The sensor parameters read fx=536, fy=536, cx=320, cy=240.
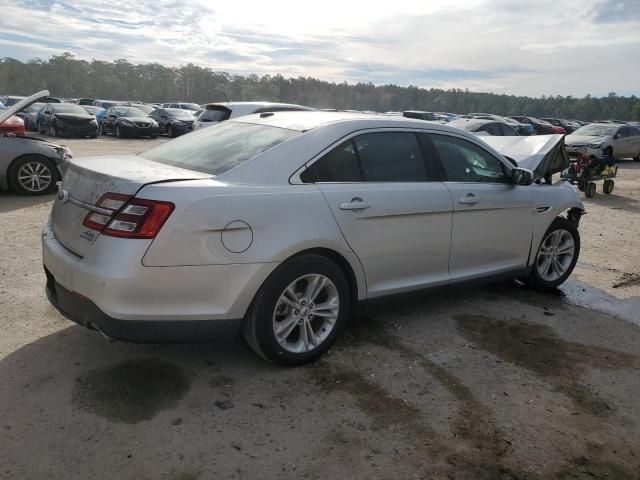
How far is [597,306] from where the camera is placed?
513 cm

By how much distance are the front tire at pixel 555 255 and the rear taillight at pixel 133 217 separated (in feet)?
12.3

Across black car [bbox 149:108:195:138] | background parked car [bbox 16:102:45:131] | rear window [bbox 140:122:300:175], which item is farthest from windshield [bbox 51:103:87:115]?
rear window [bbox 140:122:300:175]

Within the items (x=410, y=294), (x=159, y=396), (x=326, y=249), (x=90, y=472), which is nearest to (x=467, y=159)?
(x=410, y=294)

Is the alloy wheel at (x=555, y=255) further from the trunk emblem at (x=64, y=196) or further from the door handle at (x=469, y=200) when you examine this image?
the trunk emblem at (x=64, y=196)

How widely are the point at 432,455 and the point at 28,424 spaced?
2.07 meters

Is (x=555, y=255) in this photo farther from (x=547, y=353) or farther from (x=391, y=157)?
(x=391, y=157)

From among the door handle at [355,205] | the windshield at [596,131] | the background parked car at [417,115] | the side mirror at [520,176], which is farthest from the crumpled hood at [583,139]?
the door handle at [355,205]

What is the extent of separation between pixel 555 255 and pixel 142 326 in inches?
165

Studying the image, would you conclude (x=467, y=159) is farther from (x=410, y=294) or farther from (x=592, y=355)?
(x=592, y=355)

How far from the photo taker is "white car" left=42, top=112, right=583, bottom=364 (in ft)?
9.49

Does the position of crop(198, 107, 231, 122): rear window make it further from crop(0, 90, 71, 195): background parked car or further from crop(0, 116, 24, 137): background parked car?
crop(0, 90, 71, 195): background parked car

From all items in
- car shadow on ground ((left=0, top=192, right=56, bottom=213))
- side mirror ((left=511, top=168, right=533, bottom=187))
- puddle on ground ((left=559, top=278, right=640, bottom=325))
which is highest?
side mirror ((left=511, top=168, right=533, bottom=187))

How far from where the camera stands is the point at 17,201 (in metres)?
8.46

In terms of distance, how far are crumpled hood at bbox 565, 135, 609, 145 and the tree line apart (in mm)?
75179
